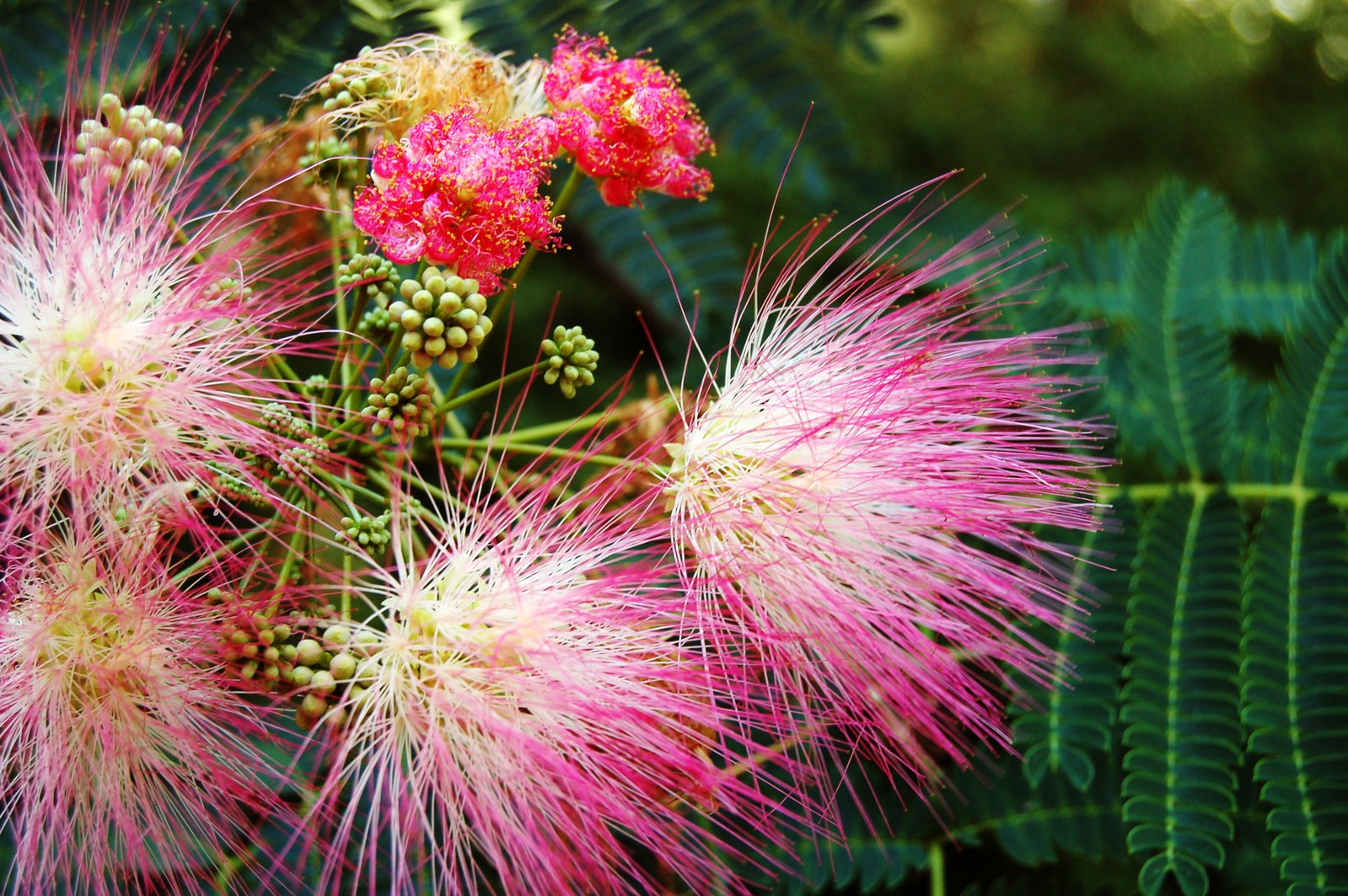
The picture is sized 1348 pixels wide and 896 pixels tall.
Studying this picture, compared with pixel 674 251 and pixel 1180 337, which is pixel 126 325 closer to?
pixel 674 251

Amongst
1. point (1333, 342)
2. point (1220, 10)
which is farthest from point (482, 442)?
point (1220, 10)

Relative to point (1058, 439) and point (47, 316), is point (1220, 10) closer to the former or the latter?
point (1058, 439)

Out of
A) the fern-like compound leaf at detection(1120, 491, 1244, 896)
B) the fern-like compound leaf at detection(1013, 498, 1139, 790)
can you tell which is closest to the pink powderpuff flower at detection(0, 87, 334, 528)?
the fern-like compound leaf at detection(1013, 498, 1139, 790)

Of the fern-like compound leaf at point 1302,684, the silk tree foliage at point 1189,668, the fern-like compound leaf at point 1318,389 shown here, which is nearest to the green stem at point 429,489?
the silk tree foliage at point 1189,668

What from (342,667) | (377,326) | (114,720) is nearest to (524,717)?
(342,667)

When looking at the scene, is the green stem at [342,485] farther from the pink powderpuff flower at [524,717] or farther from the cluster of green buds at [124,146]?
the cluster of green buds at [124,146]

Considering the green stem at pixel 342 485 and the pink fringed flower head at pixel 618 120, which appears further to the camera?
the pink fringed flower head at pixel 618 120
